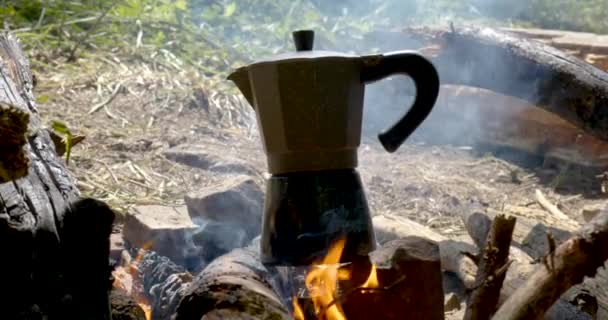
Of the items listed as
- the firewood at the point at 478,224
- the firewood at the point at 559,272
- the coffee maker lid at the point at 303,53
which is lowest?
the firewood at the point at 478,224

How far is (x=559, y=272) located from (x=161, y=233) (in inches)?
46.6

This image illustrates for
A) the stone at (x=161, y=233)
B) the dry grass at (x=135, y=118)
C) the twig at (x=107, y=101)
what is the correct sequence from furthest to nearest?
1. the twig at (x=107, y=101)
2. the dry grass at (x=135, y=118)
3. the stone at (x=161, y=233)

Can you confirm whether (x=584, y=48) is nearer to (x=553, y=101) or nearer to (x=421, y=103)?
(x=553, y=101)

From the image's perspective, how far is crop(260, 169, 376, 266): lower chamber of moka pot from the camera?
136 centimetres

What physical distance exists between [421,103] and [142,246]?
1.02 metres

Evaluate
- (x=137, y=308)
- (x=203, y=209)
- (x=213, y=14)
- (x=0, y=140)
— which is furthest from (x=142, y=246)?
(x=213, y=14)

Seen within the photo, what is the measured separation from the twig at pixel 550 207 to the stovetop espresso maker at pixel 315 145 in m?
1.71

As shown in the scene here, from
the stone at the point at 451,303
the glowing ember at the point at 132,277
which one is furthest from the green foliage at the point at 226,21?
the stone at the point at 451,303

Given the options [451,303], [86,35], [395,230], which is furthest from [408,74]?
[86,35]

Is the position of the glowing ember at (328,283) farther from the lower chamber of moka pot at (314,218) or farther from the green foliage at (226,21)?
the green foliage at (226,21)

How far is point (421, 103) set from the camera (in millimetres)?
1466

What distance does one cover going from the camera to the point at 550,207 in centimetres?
299

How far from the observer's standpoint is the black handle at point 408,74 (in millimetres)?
1413

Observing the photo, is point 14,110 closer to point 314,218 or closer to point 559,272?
point 314,218
